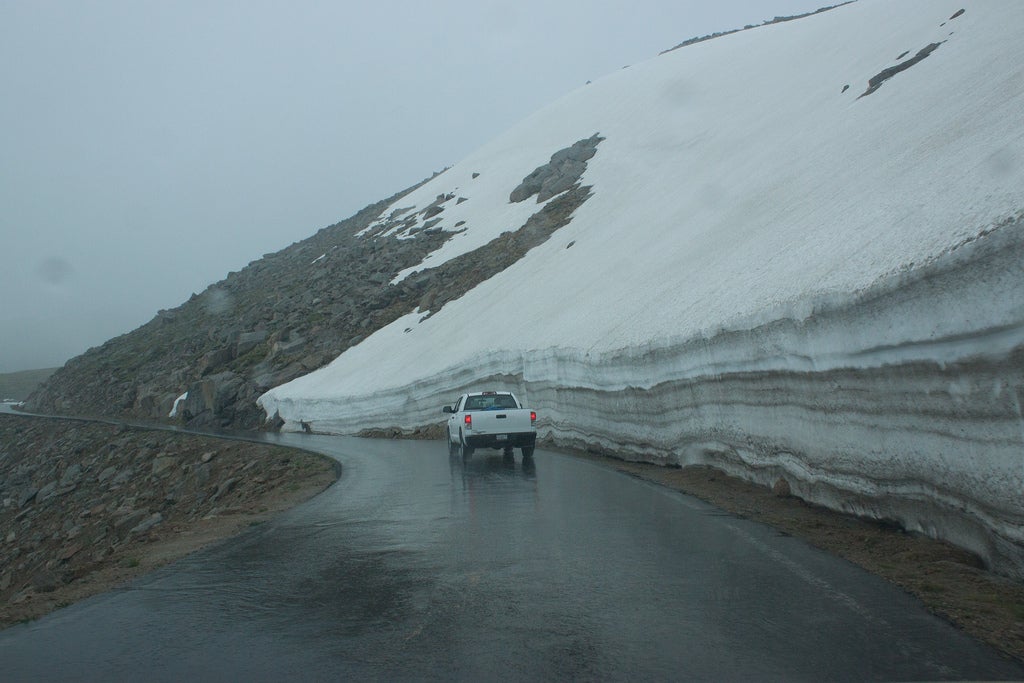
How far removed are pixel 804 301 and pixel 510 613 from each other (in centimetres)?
764

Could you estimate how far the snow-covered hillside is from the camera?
837 cm

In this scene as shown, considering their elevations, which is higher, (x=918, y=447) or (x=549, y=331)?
(x=549, y=331)

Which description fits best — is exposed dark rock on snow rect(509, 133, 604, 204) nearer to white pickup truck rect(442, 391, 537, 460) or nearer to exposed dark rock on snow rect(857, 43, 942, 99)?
exposed dark rock on snow rect(857, 43, 942, 99)

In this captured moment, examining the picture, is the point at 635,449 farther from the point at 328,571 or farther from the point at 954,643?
the point at 954,643

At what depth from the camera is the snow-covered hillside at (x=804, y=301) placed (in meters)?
8.37

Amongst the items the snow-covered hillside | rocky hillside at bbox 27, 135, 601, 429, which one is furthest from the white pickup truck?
rocky hillside at bbox 27, 135, 601, 429

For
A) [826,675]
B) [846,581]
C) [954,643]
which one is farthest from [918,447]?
[826,675]

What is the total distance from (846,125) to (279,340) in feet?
127

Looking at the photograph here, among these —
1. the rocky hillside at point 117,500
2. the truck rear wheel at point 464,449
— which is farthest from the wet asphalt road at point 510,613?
the truck rear wheel at point 464,449

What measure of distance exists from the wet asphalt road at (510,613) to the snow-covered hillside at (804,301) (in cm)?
178

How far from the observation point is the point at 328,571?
27.4ft

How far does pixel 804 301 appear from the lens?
40.8 feet

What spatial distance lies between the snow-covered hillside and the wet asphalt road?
1781mm

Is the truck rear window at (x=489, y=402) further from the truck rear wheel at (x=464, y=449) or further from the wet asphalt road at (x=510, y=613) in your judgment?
the wet asphalt road at (x=510, y=613)
